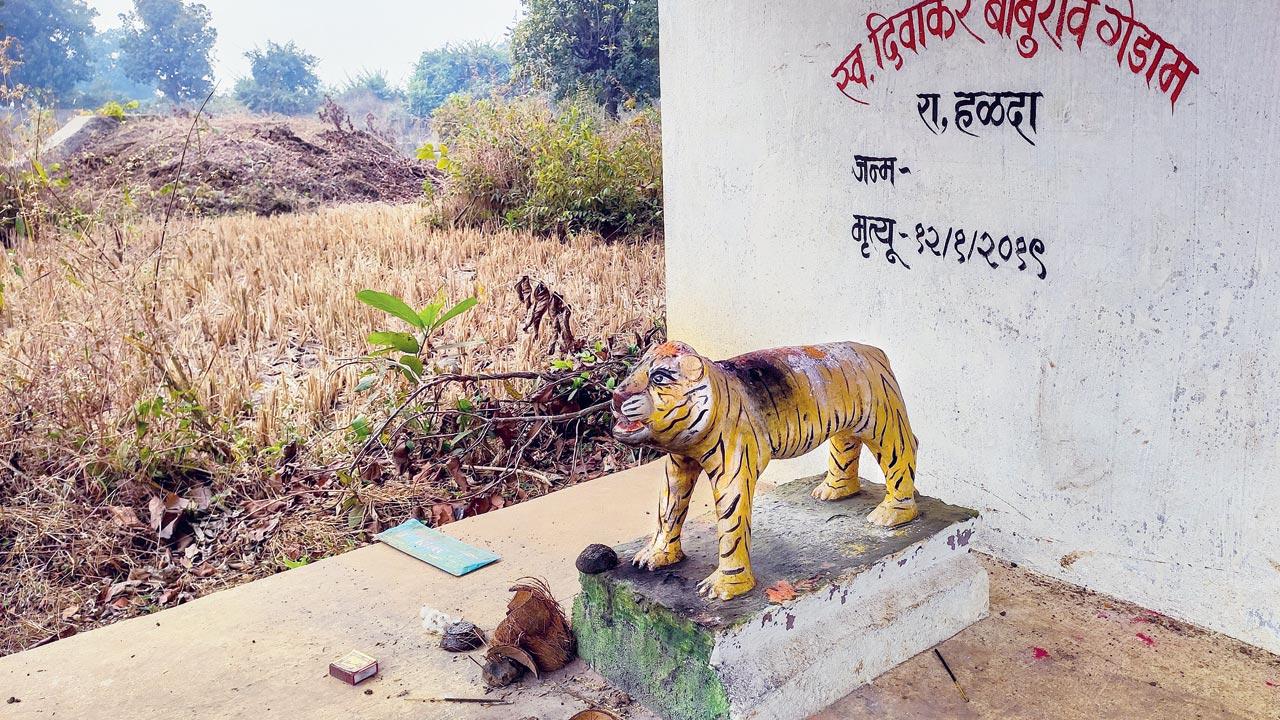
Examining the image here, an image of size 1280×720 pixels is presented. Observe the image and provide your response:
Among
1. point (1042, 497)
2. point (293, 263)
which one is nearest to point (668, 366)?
point (1042, 497)

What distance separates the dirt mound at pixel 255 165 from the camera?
12.7m

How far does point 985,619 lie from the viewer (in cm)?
302

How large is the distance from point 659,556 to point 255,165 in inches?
523

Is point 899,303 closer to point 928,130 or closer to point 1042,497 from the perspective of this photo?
point 928,130

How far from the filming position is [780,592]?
2.44 m

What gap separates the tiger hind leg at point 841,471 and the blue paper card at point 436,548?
50.6 inches

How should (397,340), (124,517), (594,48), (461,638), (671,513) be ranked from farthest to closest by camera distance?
(594,48), (397,340), (124,517), (461,638), (671,513)

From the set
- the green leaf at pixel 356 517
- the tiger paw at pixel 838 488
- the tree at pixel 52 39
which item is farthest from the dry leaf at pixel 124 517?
the tree at pixel 52 39

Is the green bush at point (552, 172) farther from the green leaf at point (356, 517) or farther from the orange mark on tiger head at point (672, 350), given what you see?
the orange mark on tiger head at point (672, 350)

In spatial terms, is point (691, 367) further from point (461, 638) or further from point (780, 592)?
point (461, 638)

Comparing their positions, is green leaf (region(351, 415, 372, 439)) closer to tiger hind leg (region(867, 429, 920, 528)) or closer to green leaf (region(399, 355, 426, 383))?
green leaf (region(399, 355, 426, 383))

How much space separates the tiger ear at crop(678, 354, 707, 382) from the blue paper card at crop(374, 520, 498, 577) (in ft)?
5.14

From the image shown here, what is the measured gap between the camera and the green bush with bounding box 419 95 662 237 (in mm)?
9352

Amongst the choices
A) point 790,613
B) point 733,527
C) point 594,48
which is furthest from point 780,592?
point 594,48
